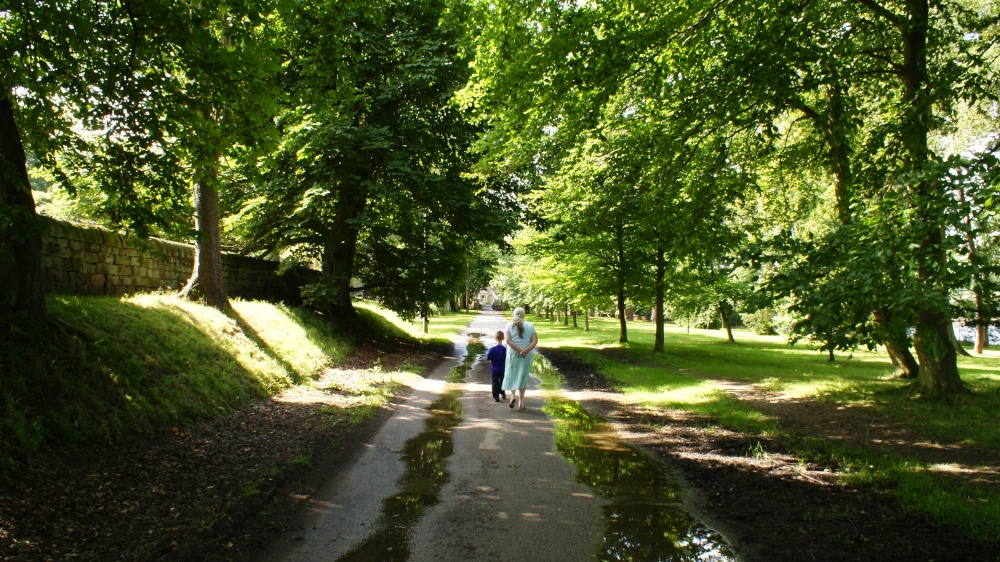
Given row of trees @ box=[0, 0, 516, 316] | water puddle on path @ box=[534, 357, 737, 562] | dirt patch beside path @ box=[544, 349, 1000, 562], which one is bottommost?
water puddle on path @ box=[534, 357, 737, 562]

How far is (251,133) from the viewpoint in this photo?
6.73 metres

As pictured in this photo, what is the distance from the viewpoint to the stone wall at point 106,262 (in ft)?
29.9

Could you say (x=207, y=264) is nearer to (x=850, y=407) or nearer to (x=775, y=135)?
(x=775, y=135)

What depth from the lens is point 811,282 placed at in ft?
19.6

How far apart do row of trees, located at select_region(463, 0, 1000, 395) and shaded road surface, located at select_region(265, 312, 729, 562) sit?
2.73m

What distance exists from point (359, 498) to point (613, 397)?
7.01 meters

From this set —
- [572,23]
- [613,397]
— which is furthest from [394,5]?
[613,397]

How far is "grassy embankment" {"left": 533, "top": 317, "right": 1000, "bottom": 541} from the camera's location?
489 cm

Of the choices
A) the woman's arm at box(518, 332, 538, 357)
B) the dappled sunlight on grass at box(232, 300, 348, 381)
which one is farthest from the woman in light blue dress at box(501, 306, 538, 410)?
the dappled sunlight on grass at box(232, 300, 348, 381)

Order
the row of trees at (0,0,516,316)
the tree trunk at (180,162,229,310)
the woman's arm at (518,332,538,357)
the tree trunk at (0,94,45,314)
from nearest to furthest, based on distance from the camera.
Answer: the tree trunk at (0,94,45,314)
the row of trees at (0,0,516,316)
the woman's arm at (518,332,538,357)
the tree trunk at (180,162,229,310)

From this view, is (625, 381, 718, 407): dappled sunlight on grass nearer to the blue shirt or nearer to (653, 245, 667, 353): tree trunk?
the blue shirt

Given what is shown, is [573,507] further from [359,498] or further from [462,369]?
[462,369]

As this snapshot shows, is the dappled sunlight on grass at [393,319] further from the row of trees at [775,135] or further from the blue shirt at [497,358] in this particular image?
the row of trees at [775,135]

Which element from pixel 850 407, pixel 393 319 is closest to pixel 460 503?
pixel 850 407
